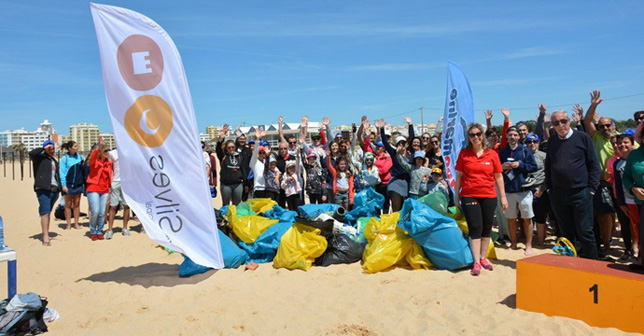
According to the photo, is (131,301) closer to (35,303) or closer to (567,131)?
(35,303)

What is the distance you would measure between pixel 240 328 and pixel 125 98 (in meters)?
2.61

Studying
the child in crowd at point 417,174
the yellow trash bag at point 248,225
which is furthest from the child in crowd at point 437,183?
the yellow trash bag at point 248,225

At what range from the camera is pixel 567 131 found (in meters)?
4.98

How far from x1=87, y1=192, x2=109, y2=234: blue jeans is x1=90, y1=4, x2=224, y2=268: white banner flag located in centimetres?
340

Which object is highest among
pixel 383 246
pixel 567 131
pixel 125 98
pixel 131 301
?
pixel 125 98

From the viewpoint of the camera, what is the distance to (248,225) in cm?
634

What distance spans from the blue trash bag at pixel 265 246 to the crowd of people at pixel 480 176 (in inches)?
59.0

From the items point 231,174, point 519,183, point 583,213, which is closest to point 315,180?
point 231,174

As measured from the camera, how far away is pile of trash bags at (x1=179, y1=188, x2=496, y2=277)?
5270 millimetres

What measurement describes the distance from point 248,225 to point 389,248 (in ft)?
6.48

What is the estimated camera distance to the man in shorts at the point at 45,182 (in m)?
7.38

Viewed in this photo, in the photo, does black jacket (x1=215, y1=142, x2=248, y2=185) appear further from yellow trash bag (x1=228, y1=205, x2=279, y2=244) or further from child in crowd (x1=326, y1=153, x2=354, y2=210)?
child in crowd (x1=326, y1=153, x2=354, y2=210)

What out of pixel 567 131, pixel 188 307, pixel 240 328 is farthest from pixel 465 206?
pixel 188 307

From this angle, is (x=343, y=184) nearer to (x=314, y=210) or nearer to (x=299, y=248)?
(x=314, y=210)
